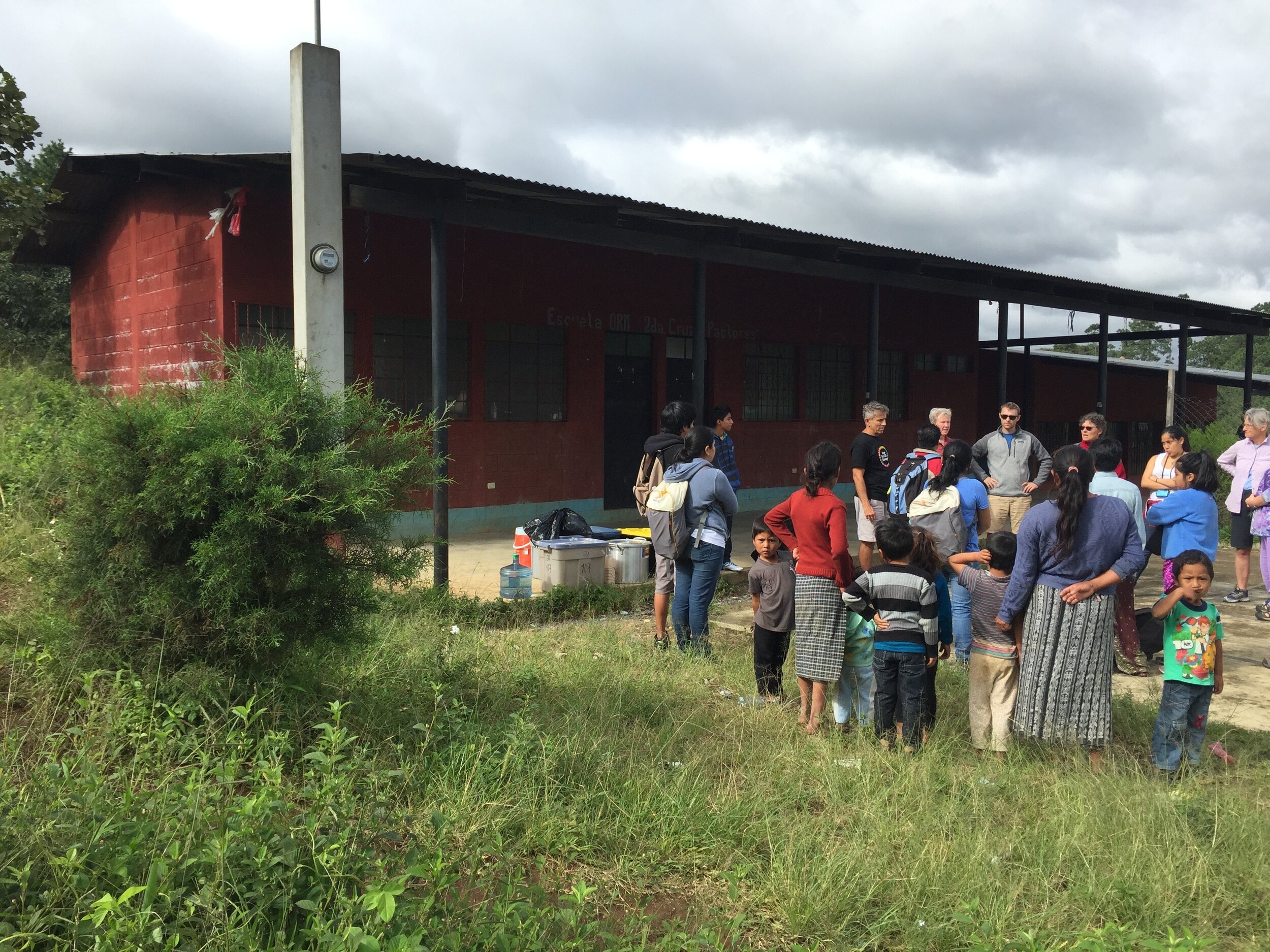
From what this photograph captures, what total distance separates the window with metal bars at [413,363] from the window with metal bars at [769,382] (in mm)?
4952

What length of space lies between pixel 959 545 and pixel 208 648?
445 cm

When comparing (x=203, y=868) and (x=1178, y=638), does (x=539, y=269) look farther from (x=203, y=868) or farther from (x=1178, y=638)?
(x=203, y=868)

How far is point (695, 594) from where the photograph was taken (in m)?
6.14

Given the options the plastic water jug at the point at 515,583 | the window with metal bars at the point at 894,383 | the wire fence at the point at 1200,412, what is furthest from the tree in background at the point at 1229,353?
the plastic water jug at the point at 515,583

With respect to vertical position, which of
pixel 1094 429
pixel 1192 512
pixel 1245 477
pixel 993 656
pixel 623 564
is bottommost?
pixel 623 564

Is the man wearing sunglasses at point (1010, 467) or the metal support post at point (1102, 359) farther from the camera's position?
the metal support post at point (1102, 359)

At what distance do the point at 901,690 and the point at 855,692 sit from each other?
475 millimetres

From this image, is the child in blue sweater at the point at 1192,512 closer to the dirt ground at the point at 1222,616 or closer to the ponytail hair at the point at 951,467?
the dirt ground at the point at 1222,616

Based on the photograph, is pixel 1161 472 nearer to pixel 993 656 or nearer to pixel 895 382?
pixel 993 656

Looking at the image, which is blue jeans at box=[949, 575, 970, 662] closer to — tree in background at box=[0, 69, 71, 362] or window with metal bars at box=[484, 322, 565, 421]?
window with metal bars at box=[484, 322, 565, 421]

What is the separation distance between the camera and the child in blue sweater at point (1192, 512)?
654 centimetres

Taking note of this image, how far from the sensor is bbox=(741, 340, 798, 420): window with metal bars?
1487 cm

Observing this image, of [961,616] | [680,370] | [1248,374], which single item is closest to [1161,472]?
[961,616]

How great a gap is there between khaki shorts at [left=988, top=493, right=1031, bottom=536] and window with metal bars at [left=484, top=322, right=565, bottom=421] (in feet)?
20.0
